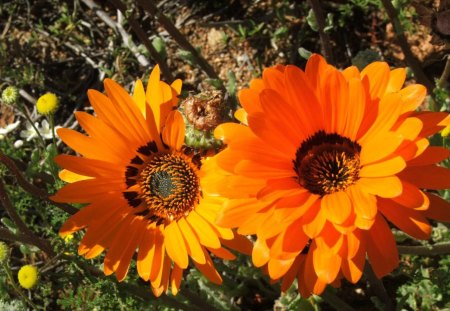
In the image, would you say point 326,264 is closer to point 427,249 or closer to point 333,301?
point 427,249

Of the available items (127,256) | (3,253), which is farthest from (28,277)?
(127,256)

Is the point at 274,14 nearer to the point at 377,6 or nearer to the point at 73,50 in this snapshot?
the point at 377,6

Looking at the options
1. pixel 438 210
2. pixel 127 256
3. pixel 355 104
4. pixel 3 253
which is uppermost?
pixel 3 253

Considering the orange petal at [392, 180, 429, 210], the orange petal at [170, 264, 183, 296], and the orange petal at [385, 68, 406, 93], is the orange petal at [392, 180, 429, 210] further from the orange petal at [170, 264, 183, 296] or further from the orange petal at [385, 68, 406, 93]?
the orange petal at [170, 264, 183, 296]

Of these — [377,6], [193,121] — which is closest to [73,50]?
[377,6]

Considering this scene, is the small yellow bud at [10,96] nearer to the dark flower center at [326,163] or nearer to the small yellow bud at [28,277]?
the small yellow bud at [28,277]

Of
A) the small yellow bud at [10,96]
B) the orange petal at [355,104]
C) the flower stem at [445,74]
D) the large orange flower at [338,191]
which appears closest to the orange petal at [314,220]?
the large orange flower at [338,191]

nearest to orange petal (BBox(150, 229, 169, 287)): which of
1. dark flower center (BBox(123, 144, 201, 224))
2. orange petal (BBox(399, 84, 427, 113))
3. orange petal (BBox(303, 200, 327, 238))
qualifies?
dark flower center (BBox(123, 144, 201, 224))

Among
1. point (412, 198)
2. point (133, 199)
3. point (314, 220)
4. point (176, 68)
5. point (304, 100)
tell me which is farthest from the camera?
point (176, 68)
